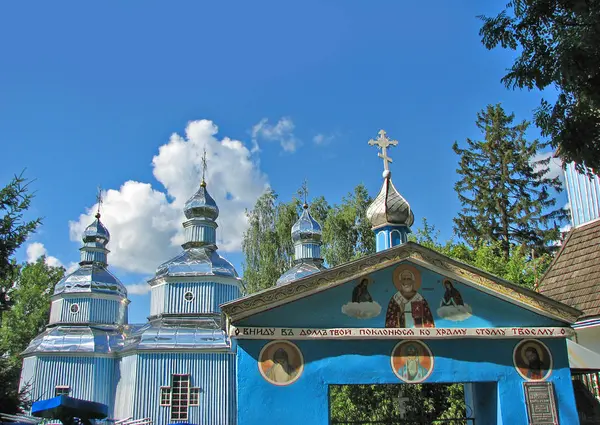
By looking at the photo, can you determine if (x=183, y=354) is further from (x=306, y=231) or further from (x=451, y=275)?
(x=451, y=275)

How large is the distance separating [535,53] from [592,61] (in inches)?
41.0

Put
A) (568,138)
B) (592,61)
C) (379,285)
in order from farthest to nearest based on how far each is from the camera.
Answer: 1. (379,285)
2. (568,138)
3. (592,61)

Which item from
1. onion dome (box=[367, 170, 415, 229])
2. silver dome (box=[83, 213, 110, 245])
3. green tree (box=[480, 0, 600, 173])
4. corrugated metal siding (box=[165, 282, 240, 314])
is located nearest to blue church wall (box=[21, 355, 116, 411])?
corrugated metal siding (box=[165, 282, 240, 314])

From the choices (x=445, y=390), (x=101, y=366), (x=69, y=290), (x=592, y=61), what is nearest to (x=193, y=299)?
(x=101, y=366)

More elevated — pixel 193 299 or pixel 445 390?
pixel 193 299

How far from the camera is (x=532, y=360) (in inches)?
454

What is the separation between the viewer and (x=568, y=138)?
24.2 feet

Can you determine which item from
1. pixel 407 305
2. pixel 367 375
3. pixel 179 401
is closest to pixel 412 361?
pixel 367 375

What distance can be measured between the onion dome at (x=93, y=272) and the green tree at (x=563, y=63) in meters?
22.2

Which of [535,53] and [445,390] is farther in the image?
[445,390]

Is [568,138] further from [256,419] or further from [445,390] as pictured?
[445,390]

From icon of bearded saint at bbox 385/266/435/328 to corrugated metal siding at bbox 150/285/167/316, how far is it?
1462cm

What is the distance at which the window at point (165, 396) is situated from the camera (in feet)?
71.3

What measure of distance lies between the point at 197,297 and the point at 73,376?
18.6 ft
